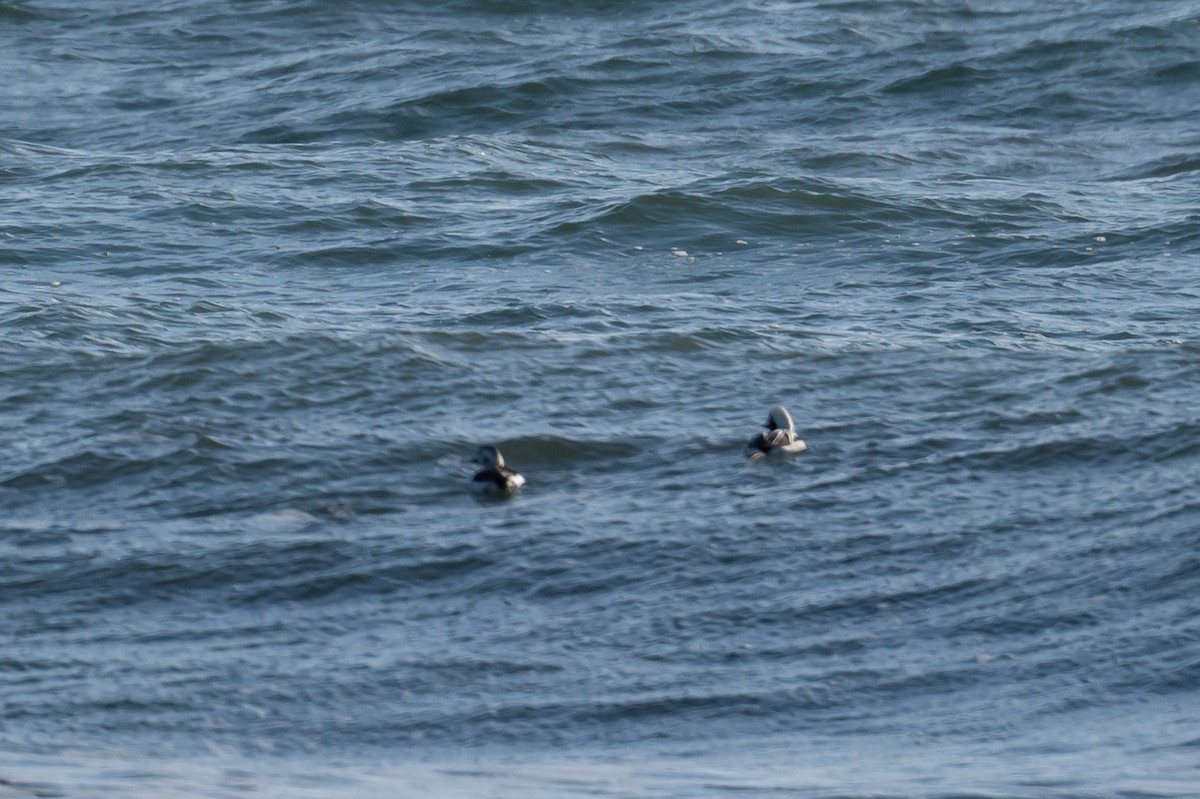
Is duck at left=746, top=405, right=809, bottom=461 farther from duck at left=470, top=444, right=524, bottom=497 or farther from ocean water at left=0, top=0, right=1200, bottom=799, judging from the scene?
duck at left=470, top=444, right=524, bottom=497

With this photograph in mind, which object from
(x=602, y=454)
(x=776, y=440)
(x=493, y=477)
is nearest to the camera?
(x=493, y=477)

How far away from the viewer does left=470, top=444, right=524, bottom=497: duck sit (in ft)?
22.5

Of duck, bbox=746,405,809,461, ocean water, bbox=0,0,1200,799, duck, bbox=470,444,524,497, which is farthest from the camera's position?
duck, bbox=746,405,809,461

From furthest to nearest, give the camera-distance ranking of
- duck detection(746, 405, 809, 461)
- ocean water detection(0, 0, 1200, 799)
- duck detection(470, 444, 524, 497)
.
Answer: duck detection(746, 405, 809, 461) < duck detection(470, 444, 524, 497) < ocean water detection(0, 0, 1200, 799)

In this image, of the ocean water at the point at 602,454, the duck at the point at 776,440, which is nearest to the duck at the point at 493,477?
the ocean water at the point at 602,454

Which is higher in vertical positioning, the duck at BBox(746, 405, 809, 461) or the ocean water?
the duck at BBox(746, 405, 809, 461)

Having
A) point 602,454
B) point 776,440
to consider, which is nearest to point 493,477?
point 602,454

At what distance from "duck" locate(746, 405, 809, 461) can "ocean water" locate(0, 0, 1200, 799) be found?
0.21 feet

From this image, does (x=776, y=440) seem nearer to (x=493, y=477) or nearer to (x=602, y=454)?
(x=602, y=454)

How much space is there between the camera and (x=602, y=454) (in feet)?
24.1

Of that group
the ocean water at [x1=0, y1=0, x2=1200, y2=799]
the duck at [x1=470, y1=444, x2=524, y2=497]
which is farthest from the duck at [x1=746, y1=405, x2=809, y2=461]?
the duck at [x1=470, y1=444, x2=524, y2=497]

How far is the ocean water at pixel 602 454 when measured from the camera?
5094 millimetres

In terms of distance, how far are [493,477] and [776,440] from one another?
1186 mm

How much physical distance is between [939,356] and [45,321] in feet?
15.2
